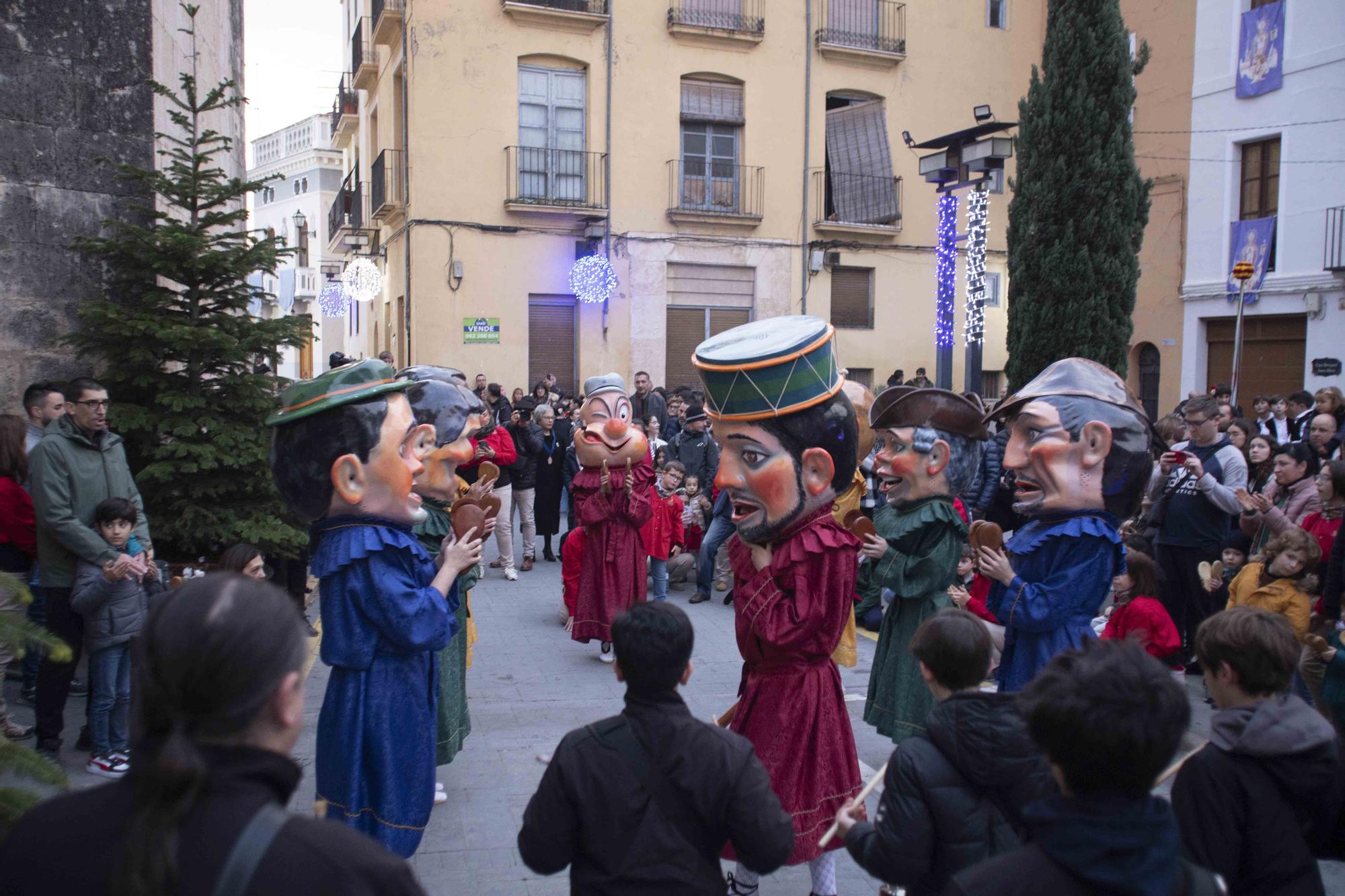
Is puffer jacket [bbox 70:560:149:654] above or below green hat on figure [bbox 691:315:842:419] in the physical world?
below

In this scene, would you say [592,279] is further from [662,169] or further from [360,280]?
[360,280]

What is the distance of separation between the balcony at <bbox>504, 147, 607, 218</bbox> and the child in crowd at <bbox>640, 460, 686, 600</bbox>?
9.55m

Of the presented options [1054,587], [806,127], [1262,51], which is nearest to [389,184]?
Result: [806,127]

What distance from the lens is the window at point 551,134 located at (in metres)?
18.3

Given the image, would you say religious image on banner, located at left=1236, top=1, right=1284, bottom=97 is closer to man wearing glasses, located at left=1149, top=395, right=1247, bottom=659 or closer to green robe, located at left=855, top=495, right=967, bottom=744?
man wearing glasses, located at left=1149, top=395, right=1247, bottom=659

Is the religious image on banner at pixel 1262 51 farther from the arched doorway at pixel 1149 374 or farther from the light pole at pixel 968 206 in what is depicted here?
the light pole at pixel 968 206

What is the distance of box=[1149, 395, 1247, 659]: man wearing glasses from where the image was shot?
24.0 ft

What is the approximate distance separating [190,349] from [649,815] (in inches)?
211

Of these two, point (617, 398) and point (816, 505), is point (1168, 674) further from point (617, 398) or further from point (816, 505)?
point (617, 398)

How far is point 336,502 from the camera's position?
156 inches

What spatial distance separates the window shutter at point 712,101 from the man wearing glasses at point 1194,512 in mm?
13316

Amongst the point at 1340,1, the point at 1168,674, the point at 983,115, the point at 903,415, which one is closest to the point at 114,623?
the point at 903,415

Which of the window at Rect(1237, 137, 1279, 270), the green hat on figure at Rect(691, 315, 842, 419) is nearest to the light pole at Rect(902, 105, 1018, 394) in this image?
the window at Rect(1237, 137, 1279, 270)

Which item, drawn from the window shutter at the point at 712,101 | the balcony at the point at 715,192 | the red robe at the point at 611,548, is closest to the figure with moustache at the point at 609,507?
the red robe at the point at 611,548
